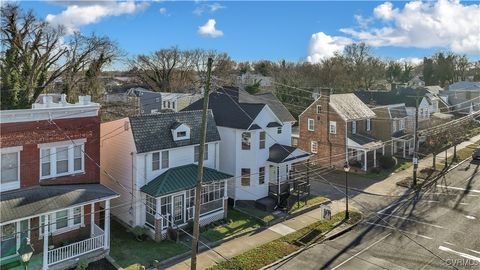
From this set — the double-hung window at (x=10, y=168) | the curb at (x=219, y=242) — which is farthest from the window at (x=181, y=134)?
the double-hung window at (x=10, y=168)

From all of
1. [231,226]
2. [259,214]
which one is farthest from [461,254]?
[231,226]

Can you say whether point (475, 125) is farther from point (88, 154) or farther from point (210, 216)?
point (88, 154)

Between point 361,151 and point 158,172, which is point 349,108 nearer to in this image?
point 361,151

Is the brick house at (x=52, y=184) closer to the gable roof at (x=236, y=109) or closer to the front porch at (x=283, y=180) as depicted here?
the gable roof at (x=236, y=109)

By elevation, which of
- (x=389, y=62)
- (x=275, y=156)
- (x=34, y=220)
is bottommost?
(x=34, y=220)

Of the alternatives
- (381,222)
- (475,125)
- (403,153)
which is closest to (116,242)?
(381,222)
